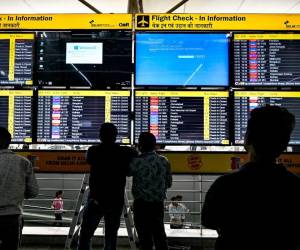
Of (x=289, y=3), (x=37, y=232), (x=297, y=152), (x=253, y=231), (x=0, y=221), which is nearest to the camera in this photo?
(x=253, y=231)

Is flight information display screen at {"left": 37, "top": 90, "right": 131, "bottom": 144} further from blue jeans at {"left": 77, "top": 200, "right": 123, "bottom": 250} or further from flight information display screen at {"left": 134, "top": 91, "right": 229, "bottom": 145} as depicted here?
blue jeans at {"left": 77, "top": 200, "right": 123, "bottom": 250}

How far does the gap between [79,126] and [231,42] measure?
176 cm

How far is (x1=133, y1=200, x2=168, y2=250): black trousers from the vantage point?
14.8ft

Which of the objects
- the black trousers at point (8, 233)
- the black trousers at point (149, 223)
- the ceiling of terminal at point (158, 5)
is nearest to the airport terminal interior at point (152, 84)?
the black trousers at point (149, 223)

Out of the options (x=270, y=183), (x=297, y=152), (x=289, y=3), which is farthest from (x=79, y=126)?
(x=289, y=3)

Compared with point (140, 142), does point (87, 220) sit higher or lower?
lower

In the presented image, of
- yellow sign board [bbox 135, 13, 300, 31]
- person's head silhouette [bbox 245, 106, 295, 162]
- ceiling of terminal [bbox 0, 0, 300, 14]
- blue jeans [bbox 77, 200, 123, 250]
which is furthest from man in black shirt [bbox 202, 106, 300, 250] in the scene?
ceiling of terminal [bbox 0, 0, 300, 14]

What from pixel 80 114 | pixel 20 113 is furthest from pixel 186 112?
pixel 20 113

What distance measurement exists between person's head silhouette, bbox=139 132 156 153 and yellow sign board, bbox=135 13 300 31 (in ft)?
3.74

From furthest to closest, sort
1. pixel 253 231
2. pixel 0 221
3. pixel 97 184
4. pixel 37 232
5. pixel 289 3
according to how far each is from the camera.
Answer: pixel 289 3, pixel 37 232, pixel 97 184, pixel 0 221, pixel 253 231

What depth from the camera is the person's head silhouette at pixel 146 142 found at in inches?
178

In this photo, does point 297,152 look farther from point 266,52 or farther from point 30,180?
point 30,180

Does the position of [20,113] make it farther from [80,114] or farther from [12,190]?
[12,190]

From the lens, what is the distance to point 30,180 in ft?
12.7
